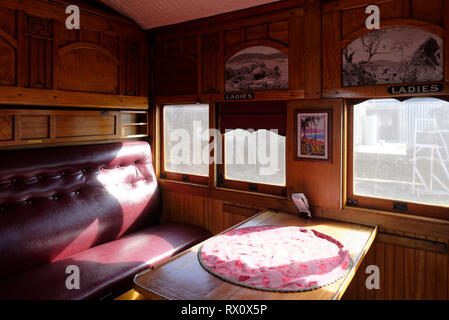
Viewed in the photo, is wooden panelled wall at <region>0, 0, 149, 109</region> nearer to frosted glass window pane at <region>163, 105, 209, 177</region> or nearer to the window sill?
frosted glass window pane at <region>163, 105, 209, 177</region>

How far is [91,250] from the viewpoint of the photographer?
297 centimetres

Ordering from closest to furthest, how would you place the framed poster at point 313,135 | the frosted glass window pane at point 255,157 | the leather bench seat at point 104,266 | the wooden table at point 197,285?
the wooden table at point 197,285
the leather bench seat at point 104,266
the framed poster at point 313,135
the frosted glass window pane at point 255,157

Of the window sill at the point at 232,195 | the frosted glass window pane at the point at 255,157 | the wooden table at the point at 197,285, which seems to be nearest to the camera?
the wooden table at the point at 197,285

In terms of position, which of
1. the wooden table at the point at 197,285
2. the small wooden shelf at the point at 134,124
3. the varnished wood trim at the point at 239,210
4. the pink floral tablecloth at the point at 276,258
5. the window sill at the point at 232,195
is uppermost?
the small wooden shelf at the point at 134,124

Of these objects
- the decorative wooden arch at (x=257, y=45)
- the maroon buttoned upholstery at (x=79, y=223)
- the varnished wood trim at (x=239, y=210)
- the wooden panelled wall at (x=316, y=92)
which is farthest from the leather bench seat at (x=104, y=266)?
the decorative wooden arch at (x=257, y=45)

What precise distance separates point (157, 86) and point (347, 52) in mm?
2130

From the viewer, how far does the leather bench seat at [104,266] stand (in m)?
2.28

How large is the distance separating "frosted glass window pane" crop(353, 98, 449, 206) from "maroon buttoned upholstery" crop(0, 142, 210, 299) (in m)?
1.71

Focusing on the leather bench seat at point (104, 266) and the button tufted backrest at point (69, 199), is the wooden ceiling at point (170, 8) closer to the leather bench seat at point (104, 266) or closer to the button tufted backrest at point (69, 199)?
the button tufted backrest at point (69, 199)

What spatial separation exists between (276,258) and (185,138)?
2110 millimetres

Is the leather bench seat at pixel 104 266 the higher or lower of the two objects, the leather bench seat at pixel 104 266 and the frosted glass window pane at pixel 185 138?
the lower

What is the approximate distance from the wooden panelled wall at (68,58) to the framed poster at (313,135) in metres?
1.85
